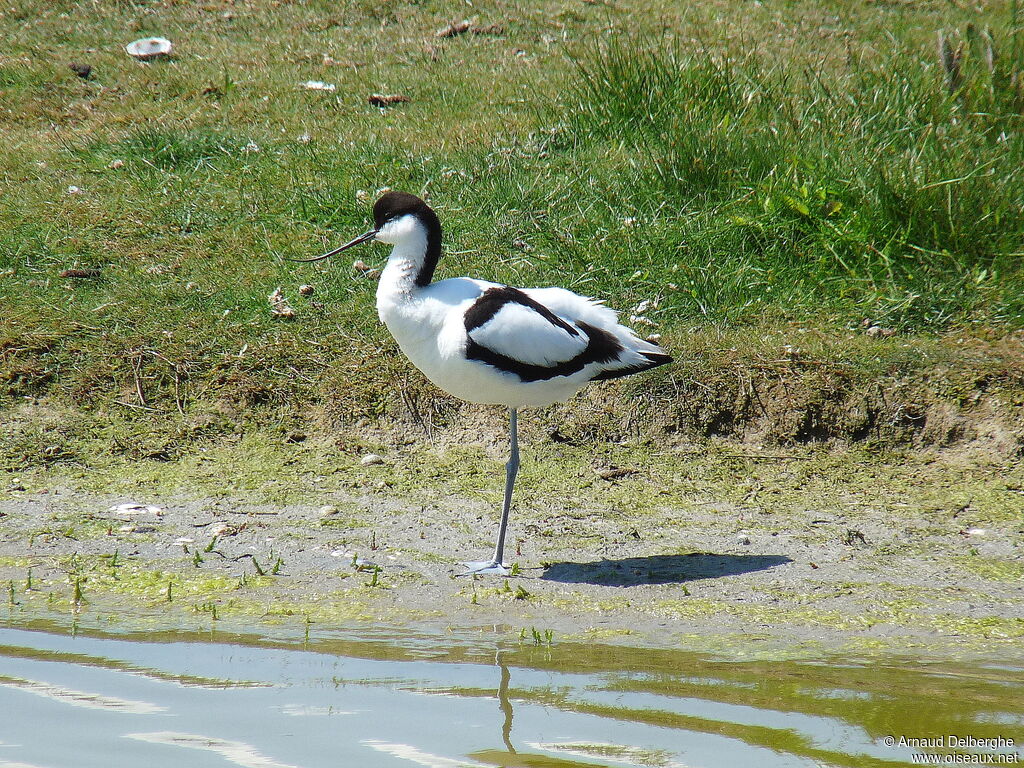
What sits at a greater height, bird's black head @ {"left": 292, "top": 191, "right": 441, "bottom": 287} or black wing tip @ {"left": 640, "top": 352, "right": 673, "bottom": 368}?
bird's black head @ {"left": 292, "top": 191, "right": 441, "bottom": 287}

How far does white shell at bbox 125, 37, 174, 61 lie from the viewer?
895 cm

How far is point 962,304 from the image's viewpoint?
5.84 meters

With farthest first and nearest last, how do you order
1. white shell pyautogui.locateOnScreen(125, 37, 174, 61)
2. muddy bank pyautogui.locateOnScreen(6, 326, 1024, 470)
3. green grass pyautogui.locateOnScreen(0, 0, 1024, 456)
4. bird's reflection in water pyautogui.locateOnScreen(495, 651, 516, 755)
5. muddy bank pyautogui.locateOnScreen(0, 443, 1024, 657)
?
white shell pyautogui.locateOnScreen(125, 37, 174, 61)
green grass pyautogui.locateOnScreen(0, 0, 1024, 456)
muddy bank pyautogui.locateOnScreen(6, 326, 1024, 470)
muddy bank pyautogui.locateOnScreen(0, 443, 1024, 657)
bird's reflection in water pyautogui.locateOnScreen(495, 651, 516, 755)

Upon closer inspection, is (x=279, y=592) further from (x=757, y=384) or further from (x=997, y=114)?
(x=997, y=114)

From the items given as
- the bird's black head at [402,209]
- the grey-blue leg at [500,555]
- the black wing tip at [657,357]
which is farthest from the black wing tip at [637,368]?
the bird's black head at [402,209]

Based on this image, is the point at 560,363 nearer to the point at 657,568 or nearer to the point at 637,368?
the point at 637,368

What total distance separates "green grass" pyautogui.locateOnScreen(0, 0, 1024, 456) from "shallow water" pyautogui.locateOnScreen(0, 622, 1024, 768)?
185cm

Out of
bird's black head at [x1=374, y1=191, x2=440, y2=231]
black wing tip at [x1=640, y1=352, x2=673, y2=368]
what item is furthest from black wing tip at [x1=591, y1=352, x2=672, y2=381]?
bird's black head at [x1=374, y1=191, x2=440, y2=231]

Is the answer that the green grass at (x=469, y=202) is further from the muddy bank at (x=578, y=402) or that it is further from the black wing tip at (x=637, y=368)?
the black wing tip at (x=637, y=368)

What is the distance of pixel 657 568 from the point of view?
4.31m

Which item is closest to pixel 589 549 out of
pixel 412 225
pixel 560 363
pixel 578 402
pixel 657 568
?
pixel 657 568

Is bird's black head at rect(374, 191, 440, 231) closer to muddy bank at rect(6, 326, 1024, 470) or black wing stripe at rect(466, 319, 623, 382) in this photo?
black wing stripe at rect(466, 319, 623, 382)

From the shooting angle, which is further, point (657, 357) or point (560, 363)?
point (657, 357)

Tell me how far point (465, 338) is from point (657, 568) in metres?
1.12
